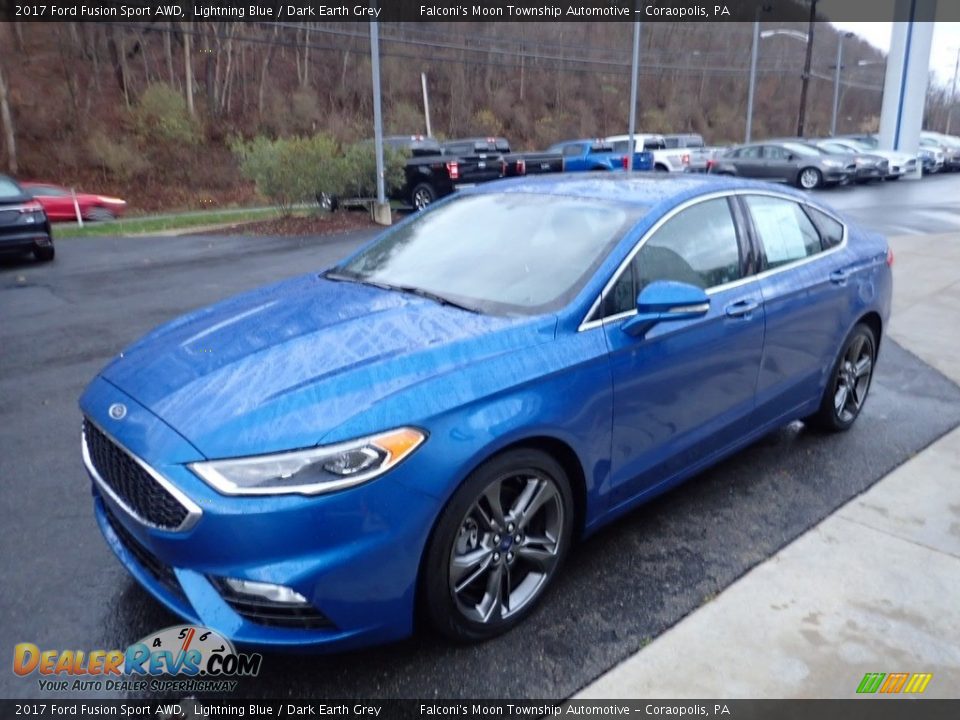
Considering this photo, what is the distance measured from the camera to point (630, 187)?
3.81 m

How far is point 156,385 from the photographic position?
8.86ft

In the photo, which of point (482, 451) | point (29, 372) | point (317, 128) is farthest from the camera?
point (317, 128)

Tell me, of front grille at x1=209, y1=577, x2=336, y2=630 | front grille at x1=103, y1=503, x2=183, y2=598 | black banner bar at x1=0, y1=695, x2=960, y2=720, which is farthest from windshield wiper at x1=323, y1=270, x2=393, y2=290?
black banner bar at x1=0, y1=695, x2=960, y2=720

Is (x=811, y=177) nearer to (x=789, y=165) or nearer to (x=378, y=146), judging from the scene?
(x=789, y=165)

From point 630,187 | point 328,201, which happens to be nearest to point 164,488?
point 630,187

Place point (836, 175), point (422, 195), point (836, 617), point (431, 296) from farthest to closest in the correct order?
point (836, 175)
point (422, 195)
point (431, 296)
point (836, 617)

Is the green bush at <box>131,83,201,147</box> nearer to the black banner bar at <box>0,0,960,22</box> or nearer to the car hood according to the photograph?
the black banner bar at <box>0,0,960,22</box>

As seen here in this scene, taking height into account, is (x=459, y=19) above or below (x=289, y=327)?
above

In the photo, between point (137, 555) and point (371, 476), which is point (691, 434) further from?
point (137, 555)

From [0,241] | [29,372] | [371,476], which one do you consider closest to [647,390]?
[371,476]

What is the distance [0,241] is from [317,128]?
3265 cm

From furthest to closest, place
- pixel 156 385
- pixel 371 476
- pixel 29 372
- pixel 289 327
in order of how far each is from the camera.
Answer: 1. pixel 29 372
2. pixel 289 327
3. pixel 156 385
4. pixel 371 476

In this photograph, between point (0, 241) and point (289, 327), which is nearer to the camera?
point (289, 327)

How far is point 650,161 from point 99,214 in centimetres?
1667
